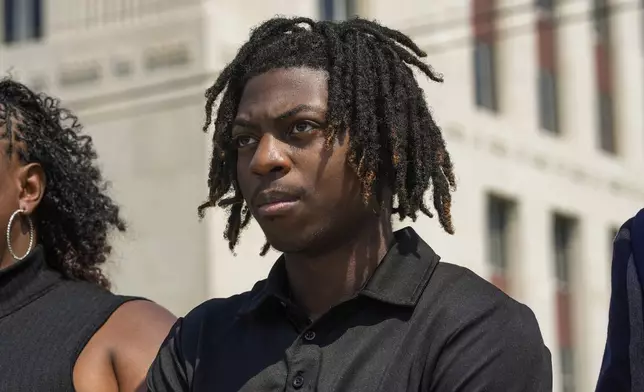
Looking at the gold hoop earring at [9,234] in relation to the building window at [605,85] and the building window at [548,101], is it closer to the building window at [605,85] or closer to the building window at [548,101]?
the building window at [548,101]

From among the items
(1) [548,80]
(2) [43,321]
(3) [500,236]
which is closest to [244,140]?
(2) [43,321]

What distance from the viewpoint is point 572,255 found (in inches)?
992

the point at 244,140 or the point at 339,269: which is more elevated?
the point at 244,140

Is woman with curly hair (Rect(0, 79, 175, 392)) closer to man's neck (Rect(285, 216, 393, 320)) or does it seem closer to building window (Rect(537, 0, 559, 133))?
man's neck (Rect(285, 216, 393, 320))

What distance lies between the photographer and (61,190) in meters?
4.89

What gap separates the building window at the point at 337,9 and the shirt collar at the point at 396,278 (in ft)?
56.2

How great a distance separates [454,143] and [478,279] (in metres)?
18.7

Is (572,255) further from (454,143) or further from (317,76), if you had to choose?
(317,76)

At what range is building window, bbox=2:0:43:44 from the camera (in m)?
21.2

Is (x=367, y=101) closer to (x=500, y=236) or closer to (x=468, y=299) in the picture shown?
(x=468, y=299)

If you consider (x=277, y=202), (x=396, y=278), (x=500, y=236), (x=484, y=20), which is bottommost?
(x=500, y=236)

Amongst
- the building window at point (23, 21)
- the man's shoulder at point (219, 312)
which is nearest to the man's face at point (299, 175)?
the man's shoulder at point (219, 312)

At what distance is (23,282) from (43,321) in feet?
0.49

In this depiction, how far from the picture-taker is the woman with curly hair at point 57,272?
14.8ft
